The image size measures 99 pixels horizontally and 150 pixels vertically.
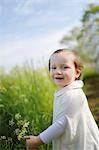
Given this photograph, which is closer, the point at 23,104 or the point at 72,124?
the point at 72,124

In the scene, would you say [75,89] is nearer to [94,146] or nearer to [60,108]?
[60,108]

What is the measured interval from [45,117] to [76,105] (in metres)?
1.17

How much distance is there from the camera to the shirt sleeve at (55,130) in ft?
6.96

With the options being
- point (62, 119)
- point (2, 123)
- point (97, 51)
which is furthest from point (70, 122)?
point (97, 51)

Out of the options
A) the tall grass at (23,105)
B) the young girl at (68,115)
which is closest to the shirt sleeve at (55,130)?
the young girl at (68,115)

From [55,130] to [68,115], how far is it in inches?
3.8

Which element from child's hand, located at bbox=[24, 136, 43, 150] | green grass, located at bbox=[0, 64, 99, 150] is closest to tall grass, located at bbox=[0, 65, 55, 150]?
green grass, located at bbox=[0, 64, 99, 150]

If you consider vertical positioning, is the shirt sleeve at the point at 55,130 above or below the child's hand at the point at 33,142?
above

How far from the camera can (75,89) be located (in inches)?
86.7

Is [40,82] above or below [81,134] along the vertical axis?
above

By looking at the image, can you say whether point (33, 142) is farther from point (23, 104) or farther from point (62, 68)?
point (23, 104)

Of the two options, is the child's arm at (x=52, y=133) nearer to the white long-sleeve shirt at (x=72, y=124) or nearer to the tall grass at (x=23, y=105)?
the white long-sleeve shirt at (x=72, y=124)

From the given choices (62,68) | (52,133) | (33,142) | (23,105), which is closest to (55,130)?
(52,133)

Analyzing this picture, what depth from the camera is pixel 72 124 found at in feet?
7.04
